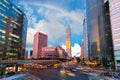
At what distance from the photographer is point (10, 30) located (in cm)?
11356

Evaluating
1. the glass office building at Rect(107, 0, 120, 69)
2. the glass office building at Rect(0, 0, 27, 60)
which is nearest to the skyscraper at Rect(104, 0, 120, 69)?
the glass office building at Rect(107, 0, 120, 69)

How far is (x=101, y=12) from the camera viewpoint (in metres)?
133

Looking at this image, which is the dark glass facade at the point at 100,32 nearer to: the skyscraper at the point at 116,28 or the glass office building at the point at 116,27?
the skyscraper at the point at 116,28

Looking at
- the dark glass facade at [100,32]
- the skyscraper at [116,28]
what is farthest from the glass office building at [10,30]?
the skyscraper at [116,28]

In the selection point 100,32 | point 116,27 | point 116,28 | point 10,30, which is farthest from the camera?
point 100,32

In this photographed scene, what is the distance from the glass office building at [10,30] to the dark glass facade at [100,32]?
6718 cm

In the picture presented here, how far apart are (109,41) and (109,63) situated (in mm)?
20481

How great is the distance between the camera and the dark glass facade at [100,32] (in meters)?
126

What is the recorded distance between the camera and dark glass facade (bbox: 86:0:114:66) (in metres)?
126

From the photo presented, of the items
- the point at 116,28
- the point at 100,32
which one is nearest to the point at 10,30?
the point at 100,32

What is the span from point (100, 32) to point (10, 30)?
76861 mm

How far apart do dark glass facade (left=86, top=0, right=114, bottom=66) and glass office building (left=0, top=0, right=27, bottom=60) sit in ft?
220

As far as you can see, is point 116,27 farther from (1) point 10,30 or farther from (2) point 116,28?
(1) point 10,30

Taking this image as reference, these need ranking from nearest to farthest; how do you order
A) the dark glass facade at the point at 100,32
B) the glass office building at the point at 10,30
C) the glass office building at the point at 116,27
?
the glass office building at the point at 116,27 < the glass office building at the point at 10,30 < the dark glass facade at the point at 100,32
